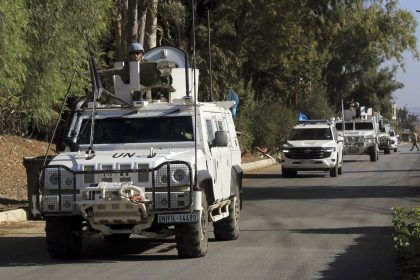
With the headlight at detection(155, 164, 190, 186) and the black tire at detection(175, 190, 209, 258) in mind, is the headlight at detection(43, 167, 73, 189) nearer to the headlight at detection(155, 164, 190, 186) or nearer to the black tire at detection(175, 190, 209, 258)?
the headlight at detection(155, 164, 190, 186)

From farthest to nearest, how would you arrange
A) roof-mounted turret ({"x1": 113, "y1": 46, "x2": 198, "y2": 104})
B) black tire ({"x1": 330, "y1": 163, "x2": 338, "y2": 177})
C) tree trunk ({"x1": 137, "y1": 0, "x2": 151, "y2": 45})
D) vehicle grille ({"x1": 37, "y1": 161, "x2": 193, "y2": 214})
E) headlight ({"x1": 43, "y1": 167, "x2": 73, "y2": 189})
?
black tire ({"x1": 330, "y1": 163, "x2": 338, "y2": 177})
tree trunk ({"x1": 137, "y1": 0, "x2": 151, "y2": 45})
roof-mounted turret ({"x1": 113, "y1": 46, "x2": 198, "y2": 104})
headlight ({"x1": 43, "y1": 167, "x2": 73, "y2": 189})
vehicle grille ({"x1": 37, "y1": 161, "x2": 193, "y2": 214})

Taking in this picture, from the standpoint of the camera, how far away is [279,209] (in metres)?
17.6

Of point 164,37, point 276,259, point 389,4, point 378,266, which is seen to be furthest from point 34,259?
point 389,4

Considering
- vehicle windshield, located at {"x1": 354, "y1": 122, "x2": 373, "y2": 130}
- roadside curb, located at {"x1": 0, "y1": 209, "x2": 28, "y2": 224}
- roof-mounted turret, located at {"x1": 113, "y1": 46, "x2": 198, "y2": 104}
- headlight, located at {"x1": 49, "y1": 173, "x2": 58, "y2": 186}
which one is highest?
roof-mounted turret, located at {"x1": 113, "y1": 46, "x2": 198, "y2": 104}

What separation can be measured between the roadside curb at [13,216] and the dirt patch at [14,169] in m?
0.78

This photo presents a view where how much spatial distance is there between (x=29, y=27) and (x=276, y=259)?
7.14 metres

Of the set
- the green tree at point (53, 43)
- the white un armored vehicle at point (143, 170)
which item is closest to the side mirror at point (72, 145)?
the white un armored vehicle at point (143, 170)

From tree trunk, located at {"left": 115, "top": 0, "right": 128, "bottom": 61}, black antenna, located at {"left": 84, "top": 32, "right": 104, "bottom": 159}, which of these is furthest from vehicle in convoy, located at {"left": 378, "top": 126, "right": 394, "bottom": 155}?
black antenna, located at {"left": 84, "top": 32, "right": 104, "bottom": 159}

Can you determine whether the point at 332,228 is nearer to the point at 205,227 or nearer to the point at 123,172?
the point at 205,227

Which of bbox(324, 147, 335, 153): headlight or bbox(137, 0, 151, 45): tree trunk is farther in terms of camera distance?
bbox(324, 147, 335, 153): headlight

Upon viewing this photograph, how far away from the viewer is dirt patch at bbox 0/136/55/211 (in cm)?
1808

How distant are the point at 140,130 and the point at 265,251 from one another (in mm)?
2564

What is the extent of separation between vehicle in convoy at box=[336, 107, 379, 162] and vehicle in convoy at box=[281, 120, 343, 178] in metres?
10.6

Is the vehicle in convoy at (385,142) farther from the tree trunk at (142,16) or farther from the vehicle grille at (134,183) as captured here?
the vehicle grille at (134,183)
